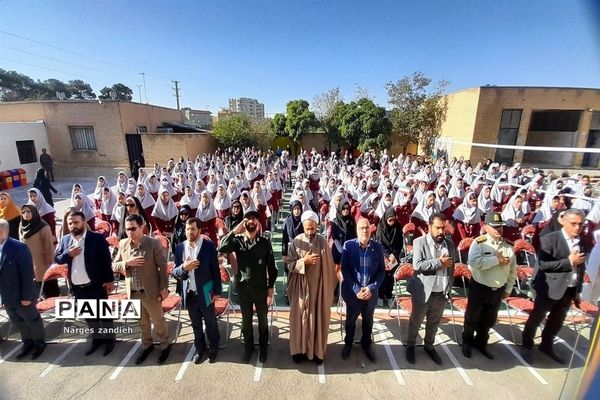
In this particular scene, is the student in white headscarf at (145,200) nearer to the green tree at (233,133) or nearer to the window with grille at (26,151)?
the window with grille at (26,151)

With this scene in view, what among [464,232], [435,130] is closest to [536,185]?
[464,232]

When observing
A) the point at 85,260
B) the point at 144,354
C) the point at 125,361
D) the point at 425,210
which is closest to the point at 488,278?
the point at 425,210

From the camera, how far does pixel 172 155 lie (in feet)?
59.2

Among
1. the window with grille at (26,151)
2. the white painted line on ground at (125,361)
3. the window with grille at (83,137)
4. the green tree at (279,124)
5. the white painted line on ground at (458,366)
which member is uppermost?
the green tree at (279,124)

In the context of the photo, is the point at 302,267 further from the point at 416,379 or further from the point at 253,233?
the point at 416,379

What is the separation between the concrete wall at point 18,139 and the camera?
1368 centimetres

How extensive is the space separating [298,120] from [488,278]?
1904 centimetres

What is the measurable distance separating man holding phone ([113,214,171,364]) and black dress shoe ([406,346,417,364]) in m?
2.89

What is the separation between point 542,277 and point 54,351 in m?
5.79

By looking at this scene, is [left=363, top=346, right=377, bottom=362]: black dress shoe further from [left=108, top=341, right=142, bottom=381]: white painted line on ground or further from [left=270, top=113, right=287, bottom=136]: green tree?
[left=270, top=113, right=287, bottom=136]: green tree

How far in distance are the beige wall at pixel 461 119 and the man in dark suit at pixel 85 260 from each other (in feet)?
62.0

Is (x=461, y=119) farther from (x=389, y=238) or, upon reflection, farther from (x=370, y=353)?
(x=370, y=353)

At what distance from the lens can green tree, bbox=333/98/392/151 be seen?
18969 mm

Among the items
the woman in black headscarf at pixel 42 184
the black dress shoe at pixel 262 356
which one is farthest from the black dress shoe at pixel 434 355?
the woman in black headscarf at pixel 42 184
